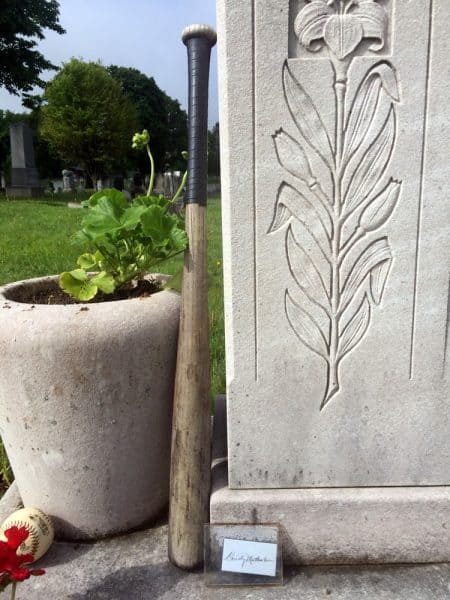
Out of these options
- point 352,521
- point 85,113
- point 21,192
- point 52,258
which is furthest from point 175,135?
point 352,521

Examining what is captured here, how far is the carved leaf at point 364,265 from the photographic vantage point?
1.55 m

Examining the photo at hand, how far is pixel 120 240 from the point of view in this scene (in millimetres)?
1905

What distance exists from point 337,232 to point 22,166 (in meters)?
18.2

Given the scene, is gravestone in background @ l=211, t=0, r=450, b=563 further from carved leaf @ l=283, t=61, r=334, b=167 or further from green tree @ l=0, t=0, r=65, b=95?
green tree @ l=0, t=0, r=65, b=95

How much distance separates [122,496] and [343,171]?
1341mm

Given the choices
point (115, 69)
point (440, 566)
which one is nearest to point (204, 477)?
point (440, 566)

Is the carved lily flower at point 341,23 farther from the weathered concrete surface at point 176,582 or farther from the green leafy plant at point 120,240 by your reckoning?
the weathered concrete surface at point 176,582

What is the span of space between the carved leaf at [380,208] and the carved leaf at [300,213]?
4.4 inches

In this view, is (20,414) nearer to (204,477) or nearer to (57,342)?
(57,342)

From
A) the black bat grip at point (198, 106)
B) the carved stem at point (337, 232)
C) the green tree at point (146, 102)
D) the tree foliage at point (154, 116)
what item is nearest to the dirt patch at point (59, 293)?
the black bat grip at point (198, 106)

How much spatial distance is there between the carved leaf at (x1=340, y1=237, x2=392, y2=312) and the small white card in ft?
2.67

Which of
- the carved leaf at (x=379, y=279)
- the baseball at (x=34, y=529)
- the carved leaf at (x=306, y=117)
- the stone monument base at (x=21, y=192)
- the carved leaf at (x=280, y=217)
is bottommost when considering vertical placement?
the baseball at (x=34, y=529)

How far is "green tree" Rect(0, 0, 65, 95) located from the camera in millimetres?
18672

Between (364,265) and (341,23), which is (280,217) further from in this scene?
(341,23)
